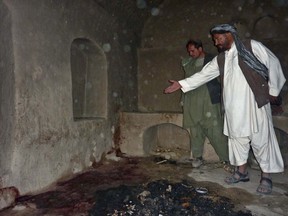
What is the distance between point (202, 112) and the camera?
4.82 metres

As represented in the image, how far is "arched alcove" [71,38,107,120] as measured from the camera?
5.13 m

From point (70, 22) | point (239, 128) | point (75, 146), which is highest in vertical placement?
point (70, 22)

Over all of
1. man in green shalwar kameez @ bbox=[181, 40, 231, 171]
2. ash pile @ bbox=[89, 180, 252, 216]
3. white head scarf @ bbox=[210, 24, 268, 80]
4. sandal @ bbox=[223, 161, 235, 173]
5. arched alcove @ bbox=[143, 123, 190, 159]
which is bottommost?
ash pile @ bbox=[89, 180, 252, 216]

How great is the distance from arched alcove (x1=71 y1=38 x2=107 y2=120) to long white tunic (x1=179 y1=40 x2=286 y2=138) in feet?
7.83

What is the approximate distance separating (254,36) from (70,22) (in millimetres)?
3737

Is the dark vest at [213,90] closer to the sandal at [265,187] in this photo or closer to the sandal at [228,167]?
the sandal at [228,167]

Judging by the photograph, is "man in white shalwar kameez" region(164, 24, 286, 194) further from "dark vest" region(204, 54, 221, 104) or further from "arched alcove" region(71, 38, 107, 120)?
"arched alcove" region(71, 38, 107, 120)

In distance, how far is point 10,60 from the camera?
3.24m

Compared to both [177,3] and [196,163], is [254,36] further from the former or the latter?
[196,163]

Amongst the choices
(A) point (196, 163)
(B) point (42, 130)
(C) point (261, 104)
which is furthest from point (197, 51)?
(B) point (42, 130)

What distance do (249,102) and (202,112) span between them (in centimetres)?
128

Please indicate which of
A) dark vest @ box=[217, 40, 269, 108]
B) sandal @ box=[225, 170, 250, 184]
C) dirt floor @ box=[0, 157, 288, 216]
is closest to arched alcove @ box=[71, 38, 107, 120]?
dirt floor @ box=[0, 157, 288, 216]

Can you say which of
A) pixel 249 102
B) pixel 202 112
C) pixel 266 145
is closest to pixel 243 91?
pixel 249 102

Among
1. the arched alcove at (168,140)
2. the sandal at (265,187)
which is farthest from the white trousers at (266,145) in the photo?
the arched alcove at (168,140)
